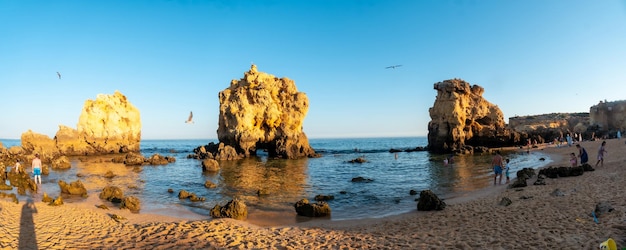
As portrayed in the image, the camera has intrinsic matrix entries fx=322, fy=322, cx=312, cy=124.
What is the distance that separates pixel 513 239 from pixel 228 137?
4977 centimetres

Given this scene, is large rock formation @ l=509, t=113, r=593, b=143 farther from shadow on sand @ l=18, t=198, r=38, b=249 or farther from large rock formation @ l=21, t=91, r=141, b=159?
→ large rock formation @ l=21, t=91, r=141, b=159

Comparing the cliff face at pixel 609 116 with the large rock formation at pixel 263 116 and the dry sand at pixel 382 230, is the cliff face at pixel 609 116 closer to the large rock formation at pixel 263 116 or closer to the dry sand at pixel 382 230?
the large rock formation at pixel 263 116

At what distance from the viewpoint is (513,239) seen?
26.4 feet

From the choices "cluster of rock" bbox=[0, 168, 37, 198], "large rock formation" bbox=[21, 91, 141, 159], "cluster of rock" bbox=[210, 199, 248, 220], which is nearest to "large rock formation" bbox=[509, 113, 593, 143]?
"cluster of rock" bbox=[210, 199, 248, 220]

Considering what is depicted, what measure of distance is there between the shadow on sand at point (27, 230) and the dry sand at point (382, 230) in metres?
0.02

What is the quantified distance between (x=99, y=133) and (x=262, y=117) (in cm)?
3311

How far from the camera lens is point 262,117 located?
5250cm

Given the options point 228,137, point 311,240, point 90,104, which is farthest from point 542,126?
point 90,104

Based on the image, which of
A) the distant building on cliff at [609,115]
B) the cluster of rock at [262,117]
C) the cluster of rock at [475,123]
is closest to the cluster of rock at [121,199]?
the cluster of rock at [262,117]

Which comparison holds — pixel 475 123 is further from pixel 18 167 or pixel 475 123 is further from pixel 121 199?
pixel 18 167

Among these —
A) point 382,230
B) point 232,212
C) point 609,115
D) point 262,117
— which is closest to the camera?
point 382,230

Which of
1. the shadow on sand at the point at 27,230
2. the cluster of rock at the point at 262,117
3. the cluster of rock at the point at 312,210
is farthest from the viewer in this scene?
the cluster of rock at the point at 262,117

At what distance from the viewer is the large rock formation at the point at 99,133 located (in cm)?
5297

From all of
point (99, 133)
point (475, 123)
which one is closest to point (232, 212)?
point (475, 123)
